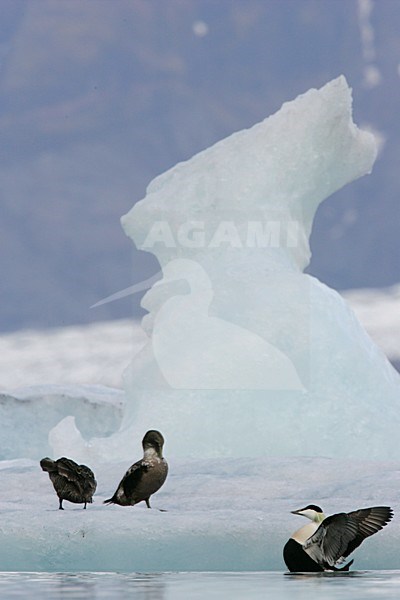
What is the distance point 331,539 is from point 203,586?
457mm

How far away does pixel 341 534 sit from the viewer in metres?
2.74

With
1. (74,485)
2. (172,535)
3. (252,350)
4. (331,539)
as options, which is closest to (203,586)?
(331,539)

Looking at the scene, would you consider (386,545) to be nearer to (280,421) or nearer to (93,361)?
(280,421)

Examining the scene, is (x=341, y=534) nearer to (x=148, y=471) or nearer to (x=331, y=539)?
(x=331, y=539)

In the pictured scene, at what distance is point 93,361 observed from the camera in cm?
1453

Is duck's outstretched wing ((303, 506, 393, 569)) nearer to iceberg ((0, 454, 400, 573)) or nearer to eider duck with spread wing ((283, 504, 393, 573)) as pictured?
eider duck with spread wing ((283, 504, 393, 573))

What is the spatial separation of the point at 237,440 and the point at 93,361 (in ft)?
28.1

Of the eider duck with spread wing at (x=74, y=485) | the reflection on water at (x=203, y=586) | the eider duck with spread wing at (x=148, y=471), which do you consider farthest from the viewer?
the eider duck with spread wing at (x=74, y=485)

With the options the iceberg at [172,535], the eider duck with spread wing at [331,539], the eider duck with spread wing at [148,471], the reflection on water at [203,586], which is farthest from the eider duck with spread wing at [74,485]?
the eider duck with spread wing at [331,539]

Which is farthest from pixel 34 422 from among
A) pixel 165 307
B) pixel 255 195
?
pixel 255 195

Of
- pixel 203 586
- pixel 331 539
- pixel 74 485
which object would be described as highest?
pixel 74 485

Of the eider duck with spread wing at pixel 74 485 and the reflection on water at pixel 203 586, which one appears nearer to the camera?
the reflection on water at pixel 203 586

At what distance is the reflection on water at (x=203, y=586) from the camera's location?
2.19 meters

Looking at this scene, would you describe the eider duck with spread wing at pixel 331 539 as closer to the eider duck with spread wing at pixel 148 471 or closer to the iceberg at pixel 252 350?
the eider duck with spread wing at pixel 148 471
